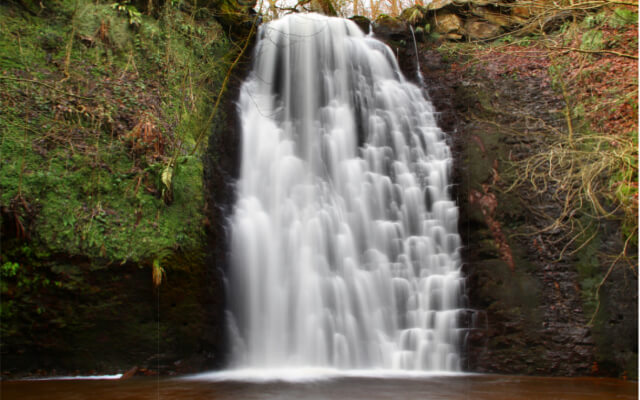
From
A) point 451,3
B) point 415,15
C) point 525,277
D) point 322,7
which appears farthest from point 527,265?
point 322,7

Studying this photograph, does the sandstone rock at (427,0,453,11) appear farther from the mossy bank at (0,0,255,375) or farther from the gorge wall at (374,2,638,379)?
the mossy bank at (0,0,255,375)

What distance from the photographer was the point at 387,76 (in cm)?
1007

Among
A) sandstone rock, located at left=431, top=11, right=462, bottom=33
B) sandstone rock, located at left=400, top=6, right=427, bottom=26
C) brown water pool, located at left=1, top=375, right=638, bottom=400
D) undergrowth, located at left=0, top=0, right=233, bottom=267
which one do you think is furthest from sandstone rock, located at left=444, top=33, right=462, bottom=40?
brown water pool, located at left=1, top=375, right=638, bottom=400

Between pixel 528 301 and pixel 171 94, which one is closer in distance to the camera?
pixel 528 301

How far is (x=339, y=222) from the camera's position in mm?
Result: 7711

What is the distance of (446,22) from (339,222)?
674 cm

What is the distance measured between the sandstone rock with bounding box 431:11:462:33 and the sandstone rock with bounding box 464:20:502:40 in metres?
0.24

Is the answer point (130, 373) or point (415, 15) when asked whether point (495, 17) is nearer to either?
point (415, 15)

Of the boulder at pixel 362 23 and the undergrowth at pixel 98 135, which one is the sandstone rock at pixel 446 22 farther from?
the undergrowth at pixel 98 135

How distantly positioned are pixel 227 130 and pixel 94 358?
4.24 m

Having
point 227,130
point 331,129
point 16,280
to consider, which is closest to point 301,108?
point 331,129

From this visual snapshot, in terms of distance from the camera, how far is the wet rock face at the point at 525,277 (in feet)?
21.8

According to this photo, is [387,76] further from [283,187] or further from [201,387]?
[201,387]

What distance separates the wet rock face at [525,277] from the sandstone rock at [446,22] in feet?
11.4
